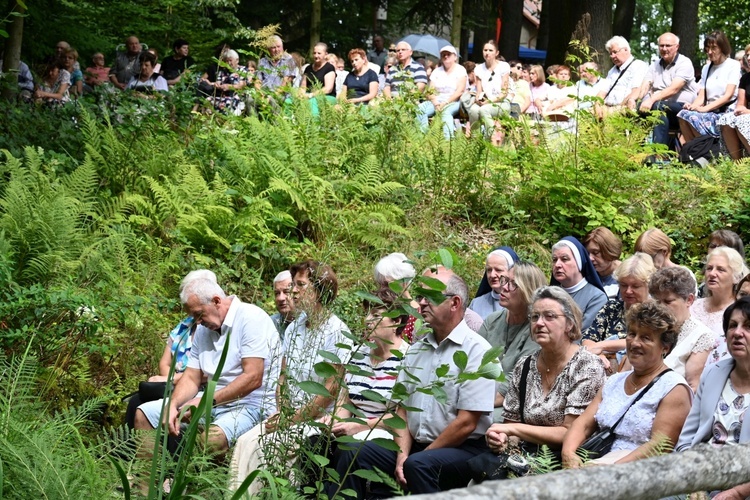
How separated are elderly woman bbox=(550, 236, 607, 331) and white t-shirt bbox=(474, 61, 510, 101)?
286 inches

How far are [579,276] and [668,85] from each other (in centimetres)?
573

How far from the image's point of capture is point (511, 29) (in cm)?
2533

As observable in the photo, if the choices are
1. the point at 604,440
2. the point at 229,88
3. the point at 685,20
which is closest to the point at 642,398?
the point at 604,440

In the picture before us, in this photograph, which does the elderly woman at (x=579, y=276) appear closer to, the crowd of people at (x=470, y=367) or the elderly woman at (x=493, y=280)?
the crowd of people at (x=470, y=367)

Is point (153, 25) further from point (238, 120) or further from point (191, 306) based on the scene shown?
point (191, 306)

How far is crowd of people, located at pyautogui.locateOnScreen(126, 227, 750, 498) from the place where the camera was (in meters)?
4.70

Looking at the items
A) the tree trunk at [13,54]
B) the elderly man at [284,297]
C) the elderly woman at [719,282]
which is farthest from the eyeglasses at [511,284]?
the tree trunk at [13,54]

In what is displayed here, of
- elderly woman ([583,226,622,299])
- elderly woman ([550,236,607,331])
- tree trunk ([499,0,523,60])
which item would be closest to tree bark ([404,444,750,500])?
elderly woman ([550,236,607,331])

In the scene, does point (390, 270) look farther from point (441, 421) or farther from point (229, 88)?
point (229, 88)

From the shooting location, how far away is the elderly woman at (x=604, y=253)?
24.9ft

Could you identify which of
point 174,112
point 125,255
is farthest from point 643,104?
point 125,255

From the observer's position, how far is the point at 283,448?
4688 mm

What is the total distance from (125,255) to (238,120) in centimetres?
291

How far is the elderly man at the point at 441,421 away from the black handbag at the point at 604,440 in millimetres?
644
